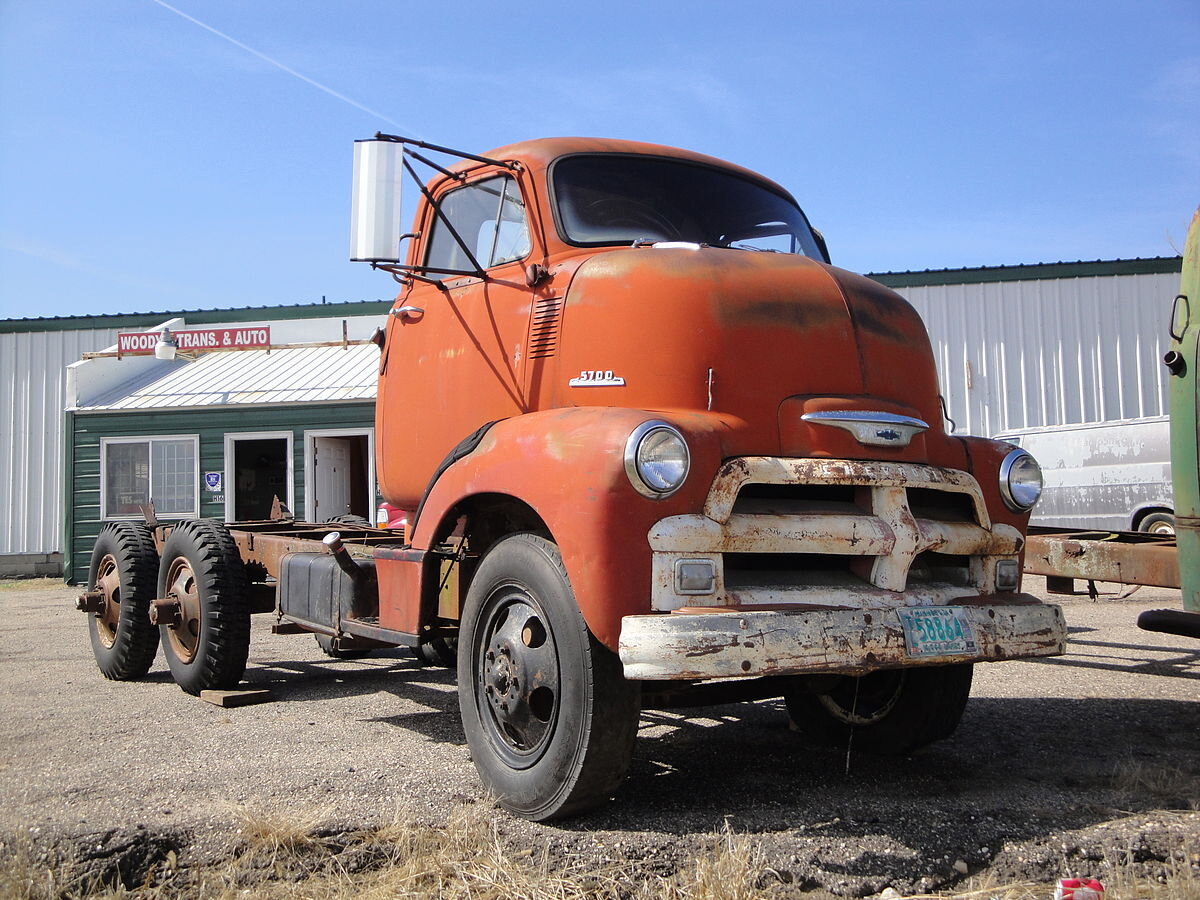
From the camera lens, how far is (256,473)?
19344 mm

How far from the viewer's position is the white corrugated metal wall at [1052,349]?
66.1ft

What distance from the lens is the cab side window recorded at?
4652mm

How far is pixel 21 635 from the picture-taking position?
10.1 m

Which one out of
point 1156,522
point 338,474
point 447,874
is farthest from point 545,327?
point 338,474

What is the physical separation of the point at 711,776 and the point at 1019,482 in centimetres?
168

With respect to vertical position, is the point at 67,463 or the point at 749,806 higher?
the point at 67,463

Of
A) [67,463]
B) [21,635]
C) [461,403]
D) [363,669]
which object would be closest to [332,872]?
[461,403]

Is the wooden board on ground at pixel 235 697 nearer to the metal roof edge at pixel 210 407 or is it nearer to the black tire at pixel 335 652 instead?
the black tire at pixel 335 652

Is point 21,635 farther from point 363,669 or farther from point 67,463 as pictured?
point 67,463

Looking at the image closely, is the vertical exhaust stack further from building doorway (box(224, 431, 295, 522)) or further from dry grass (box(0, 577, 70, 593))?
dry grass (box(0, 577, 70, 593))

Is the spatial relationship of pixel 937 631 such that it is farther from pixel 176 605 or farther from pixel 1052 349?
pixel 1052 349

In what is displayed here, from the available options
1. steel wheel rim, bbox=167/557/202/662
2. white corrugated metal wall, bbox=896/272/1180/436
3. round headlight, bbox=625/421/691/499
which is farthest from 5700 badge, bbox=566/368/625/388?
white corrugated metal wall, bbox=896/272/1180/436

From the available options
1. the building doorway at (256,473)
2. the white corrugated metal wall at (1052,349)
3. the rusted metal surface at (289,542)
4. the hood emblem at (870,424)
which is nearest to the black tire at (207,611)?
the rusted metal surface at (289,542)

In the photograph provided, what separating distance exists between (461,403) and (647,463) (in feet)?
5.37
